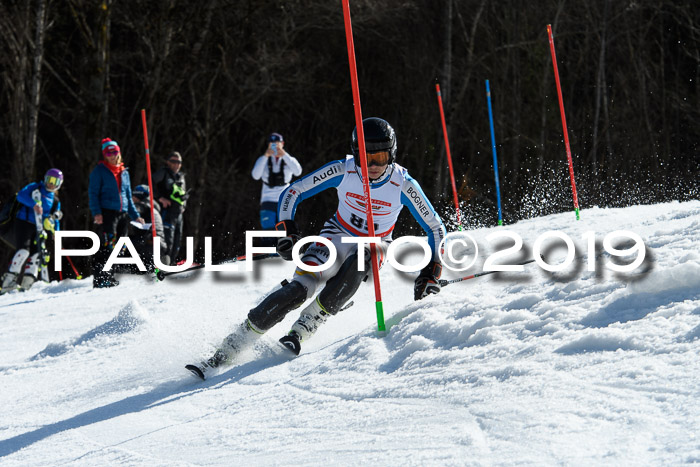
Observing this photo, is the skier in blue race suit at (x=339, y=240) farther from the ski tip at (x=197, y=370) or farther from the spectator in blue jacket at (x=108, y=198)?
the spectator in blue jacket at (x=108, y=198)

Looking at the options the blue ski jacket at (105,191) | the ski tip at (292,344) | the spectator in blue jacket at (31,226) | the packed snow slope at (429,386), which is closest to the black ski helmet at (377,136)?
the packed snow slope at (429,386)

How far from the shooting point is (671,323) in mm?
3535

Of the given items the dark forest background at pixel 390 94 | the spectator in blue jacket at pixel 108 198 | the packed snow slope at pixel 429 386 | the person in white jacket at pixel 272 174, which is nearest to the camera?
the packed snow slope at pixel 429 386

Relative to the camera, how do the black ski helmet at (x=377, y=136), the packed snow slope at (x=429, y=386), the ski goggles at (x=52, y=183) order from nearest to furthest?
1. the packed snow slope at (x=429, y=386)
2. the black ski helmet at (x=377, y=136)
3. the ski goggles at (x=52, y=183)

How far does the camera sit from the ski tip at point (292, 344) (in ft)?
15.7

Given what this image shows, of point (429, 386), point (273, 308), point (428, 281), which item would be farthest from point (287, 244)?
point (429, 386)

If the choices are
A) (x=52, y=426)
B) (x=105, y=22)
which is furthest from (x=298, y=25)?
(x=52, y=426)

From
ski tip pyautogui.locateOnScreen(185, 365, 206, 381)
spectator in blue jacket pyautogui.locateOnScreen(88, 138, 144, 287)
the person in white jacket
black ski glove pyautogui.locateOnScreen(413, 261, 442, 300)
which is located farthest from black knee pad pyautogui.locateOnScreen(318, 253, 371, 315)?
the person in white jacket

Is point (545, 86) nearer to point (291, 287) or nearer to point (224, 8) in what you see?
point (224, 8)

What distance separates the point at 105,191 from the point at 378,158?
545cm

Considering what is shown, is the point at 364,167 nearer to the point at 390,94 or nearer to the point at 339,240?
the point at 339,240

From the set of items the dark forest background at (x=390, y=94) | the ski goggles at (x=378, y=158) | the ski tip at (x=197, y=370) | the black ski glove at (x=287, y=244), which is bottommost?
the ski tip at (x=197, y=370)

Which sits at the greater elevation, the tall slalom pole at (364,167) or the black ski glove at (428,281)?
the tall slalom pole at (364,167)

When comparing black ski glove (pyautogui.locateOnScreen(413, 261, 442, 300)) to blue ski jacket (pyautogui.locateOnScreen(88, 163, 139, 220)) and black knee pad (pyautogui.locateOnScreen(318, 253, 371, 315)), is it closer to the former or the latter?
black knee pad (pyautogui.locateOnScreen(318, 253, 371, 315))
